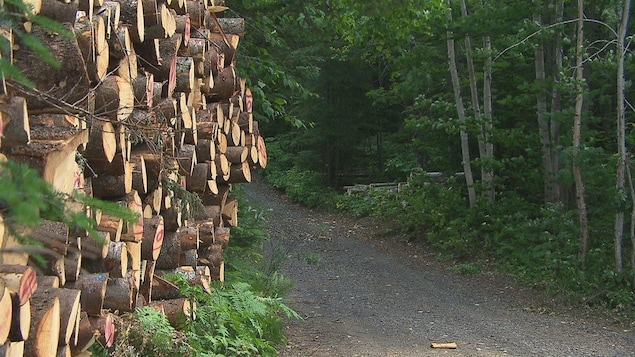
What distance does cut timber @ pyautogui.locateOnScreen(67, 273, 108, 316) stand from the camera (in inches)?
153

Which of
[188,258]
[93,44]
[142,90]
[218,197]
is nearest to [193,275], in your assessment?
[188,258]

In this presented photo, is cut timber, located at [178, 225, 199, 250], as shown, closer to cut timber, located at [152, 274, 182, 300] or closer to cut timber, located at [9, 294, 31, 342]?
cut timber, located at [152, 274, 182, 300]

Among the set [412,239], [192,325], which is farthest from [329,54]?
[192,325]

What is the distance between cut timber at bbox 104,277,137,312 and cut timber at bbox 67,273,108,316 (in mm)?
316

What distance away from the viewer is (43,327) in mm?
3072

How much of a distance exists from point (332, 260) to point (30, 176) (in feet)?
47.3

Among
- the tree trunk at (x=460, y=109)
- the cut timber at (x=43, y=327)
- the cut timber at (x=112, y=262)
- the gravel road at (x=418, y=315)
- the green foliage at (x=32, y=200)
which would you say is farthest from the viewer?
the tree trunk at (x=460, y=109)

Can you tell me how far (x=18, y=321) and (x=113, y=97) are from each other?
1.58m

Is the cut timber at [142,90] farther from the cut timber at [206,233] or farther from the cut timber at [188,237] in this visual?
the cut timber at [206,233]

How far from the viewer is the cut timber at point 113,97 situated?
4.06 m

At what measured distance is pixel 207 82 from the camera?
6.97 meters

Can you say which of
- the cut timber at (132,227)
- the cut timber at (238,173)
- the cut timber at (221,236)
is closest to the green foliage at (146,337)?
the cut timber at (132,227)

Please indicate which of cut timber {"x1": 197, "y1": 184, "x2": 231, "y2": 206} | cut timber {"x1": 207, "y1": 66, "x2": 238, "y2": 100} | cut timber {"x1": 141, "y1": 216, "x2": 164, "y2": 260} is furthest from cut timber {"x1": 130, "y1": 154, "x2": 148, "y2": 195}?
cut timber {"x1": 197, "y1": 184, "x2": 231, "y2": 206}

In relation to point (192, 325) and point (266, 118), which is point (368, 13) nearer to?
point (266, 118)
